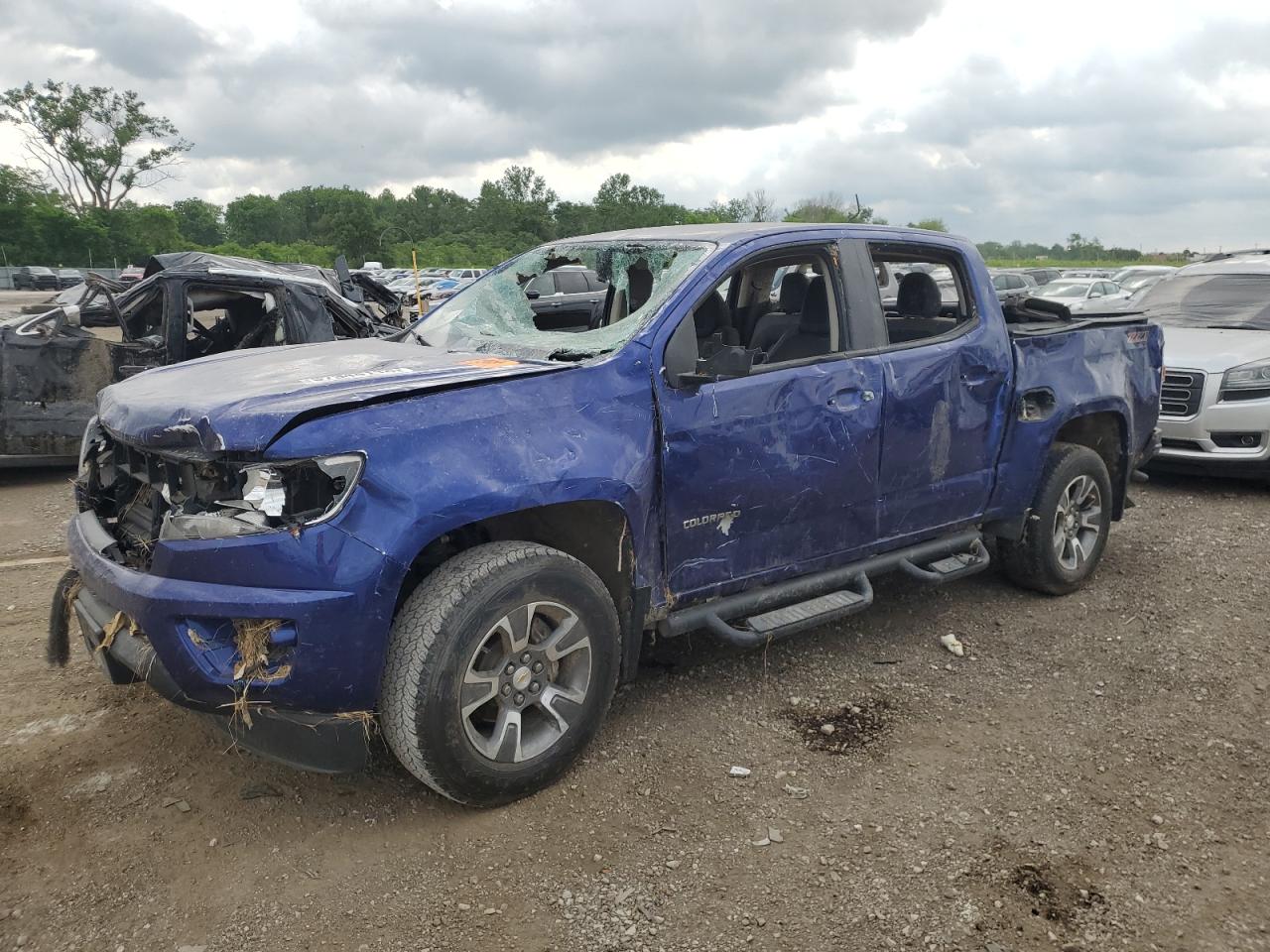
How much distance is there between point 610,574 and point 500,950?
127 centimetres

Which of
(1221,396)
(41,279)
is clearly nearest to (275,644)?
(1221,396)

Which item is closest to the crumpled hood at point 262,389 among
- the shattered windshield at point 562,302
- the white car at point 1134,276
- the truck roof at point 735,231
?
the shattered windshield at point 562,302

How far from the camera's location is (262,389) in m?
2.99

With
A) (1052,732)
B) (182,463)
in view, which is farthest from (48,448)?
(1052,732)

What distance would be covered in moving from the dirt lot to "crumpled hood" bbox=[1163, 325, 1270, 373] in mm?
3733

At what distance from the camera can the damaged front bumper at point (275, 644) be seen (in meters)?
2.65

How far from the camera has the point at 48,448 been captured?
7.45 m

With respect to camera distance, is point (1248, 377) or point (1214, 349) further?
point (1214, 349)

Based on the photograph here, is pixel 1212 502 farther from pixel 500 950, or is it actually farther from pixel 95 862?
pixel 95 862

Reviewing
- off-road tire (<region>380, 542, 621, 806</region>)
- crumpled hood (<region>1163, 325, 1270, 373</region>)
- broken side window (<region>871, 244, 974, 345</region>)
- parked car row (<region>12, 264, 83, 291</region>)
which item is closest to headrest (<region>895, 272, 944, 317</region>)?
broken side window (<region>871, 244, 974, 345</region>)

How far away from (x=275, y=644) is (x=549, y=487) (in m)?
0.92

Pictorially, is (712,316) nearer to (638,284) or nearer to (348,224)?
(638,284)

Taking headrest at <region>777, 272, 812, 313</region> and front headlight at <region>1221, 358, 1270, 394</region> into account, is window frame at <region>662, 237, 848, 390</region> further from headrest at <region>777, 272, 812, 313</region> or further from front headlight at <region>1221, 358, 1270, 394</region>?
front headlight at <region>1221, 358, 1270, 394</region>

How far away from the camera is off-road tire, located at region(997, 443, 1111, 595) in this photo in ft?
15.9
